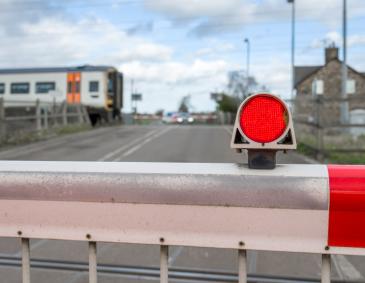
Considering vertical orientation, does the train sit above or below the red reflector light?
above

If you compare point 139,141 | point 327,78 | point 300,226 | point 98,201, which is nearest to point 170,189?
point 98,201

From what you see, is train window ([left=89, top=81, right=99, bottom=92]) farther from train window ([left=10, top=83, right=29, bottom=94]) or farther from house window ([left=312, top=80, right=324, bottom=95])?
house window ([left=312, top=80, right=324, bottom=95])

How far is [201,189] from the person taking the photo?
2.07m

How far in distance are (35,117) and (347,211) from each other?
1949 cm

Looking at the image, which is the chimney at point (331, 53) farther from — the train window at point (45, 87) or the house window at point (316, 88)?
the house window at point (316, 88)

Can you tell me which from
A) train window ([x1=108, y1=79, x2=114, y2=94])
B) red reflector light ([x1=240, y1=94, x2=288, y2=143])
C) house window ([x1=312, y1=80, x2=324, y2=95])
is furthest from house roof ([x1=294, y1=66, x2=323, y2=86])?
red reflector light ([x1=240, y1=94, x2=288, y2=143])

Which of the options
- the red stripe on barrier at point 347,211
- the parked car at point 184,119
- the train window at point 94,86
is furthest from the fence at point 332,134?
the parked car at point 184,119

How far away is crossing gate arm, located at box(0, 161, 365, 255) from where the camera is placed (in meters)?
1.99

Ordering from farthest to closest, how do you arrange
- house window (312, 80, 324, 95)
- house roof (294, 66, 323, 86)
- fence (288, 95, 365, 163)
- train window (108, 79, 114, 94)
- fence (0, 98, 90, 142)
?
house roof (294, 66, 323, 86)
train window (108, 79, 114, 94)
fence (0, 98, 90, 142)
house window (312, 80, 324, 95)
fence (288, 95, 365, 163)

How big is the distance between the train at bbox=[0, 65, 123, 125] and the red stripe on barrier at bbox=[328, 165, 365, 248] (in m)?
29.8

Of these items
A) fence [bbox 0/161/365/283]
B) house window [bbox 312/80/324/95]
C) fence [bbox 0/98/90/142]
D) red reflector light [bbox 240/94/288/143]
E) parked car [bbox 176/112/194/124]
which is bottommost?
fence [bbox 0/161/365/283]

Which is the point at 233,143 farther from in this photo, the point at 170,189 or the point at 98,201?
the point at 98,201

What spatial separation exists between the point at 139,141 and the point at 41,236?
58.2 ft

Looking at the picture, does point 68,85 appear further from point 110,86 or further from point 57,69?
point 110,86
